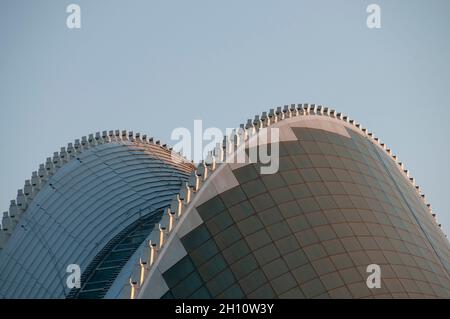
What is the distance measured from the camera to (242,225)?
2345 inches

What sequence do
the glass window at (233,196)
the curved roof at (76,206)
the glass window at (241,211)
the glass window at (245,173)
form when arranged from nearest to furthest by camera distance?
the glass window at (241,211), the glass window at (233,196), the glass window at (245,173), the curved roof at (76,206)

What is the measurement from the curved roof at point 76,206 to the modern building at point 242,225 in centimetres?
10

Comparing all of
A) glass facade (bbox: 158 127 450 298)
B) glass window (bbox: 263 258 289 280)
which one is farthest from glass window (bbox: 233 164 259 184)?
glass window (bbox: 263 258 289 280)

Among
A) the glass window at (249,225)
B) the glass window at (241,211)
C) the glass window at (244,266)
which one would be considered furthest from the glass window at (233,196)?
the glass window at (244,266)

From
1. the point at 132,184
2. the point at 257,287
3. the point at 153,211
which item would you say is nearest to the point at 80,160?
the point at 132,184

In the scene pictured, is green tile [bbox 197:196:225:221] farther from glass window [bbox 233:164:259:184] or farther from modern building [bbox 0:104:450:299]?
glass window [bbox 233:164:259:184]

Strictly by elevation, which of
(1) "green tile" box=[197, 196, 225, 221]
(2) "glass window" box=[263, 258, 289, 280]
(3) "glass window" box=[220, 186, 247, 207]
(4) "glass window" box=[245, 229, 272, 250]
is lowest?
(2) "glass window" box=[263, 258, 289, 280]

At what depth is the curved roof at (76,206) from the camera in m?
74.6

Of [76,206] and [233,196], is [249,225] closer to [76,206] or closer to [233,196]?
[233,196]

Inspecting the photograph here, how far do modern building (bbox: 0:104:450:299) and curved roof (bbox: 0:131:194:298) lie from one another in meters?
0.10

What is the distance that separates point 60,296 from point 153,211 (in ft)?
33.6

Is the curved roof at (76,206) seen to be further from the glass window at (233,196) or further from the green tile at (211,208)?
the green tile at (211,208)

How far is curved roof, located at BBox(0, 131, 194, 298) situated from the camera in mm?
74562
